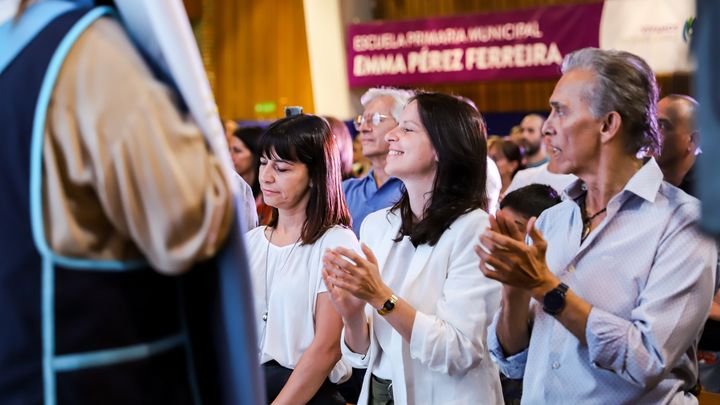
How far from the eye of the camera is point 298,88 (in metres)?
10.5

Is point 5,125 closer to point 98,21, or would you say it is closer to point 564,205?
point 98,21

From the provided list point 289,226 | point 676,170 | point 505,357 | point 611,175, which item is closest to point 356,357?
point 505,357

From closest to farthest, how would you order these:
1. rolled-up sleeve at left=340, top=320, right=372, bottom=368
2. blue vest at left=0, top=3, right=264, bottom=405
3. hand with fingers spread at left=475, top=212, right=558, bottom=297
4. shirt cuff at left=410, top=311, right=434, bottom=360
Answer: blue vest at left=0, top=3, right=264, bottom=405, hand with fingers spread at left=475, top=212, right=558, bottom=297, shirt cuff at left=410, top=311, right=434, bottom=360, rolled-up sleeve at left=340, top=320, right=372, bottom=368

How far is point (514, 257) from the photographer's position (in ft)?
6.10

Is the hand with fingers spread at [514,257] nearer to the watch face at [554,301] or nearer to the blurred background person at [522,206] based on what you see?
the watch face at [554,301]

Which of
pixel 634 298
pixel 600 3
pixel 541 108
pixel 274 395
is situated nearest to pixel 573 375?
pixel 634 298

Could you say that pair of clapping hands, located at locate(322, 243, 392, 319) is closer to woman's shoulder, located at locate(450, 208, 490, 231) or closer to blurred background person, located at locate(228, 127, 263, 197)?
woman's shoulder, located at locate(450, 208, 490, 231)

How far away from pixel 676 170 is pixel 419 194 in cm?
133

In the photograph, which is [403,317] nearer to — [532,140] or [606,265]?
[606,265]

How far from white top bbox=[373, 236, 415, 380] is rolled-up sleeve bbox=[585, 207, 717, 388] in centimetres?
Answer: 63

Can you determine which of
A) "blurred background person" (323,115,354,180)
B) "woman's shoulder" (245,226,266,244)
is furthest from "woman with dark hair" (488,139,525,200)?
"woman's shoulder" (245,226,266,244)

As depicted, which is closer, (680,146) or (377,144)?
(680,146)

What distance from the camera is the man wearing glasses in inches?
159

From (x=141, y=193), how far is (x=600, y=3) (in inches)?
324
